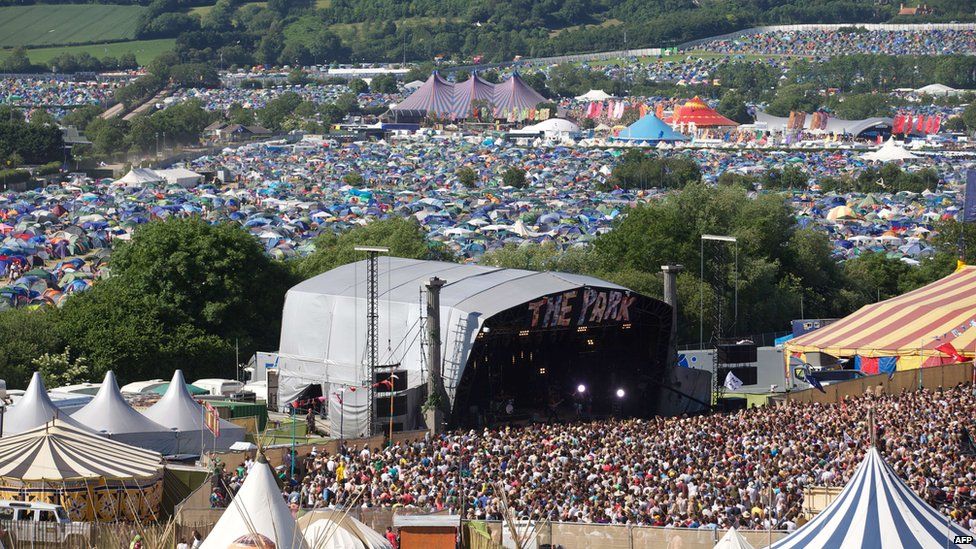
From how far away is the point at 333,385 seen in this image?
2822 centimetres

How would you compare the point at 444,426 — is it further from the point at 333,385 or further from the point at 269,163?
the point at 269,163

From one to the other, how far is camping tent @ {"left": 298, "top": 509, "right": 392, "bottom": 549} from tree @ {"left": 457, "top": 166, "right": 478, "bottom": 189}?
71.4 m

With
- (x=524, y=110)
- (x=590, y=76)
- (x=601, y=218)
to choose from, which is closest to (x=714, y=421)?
(x=601, y=218)

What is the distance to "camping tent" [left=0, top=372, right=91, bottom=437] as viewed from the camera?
22812mm

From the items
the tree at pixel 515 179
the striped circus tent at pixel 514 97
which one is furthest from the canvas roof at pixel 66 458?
the striped circus tent at pixel 514 97

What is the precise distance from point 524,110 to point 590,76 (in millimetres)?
42262

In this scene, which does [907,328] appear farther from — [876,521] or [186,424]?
[876,521]

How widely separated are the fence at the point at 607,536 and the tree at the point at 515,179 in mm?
70658

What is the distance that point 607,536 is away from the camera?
15.7m

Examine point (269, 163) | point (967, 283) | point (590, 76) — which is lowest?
point (967, 283)

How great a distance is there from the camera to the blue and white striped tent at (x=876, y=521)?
46.3 feet

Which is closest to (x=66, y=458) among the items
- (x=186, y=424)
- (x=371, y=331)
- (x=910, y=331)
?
(x=186, y=424)

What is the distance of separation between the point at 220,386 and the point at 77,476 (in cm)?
1295

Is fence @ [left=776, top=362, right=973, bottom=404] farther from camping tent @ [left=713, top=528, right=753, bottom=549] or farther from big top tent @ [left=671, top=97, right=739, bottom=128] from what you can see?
big top tent @ [left=671, top=97, right=739, bottom=128]
